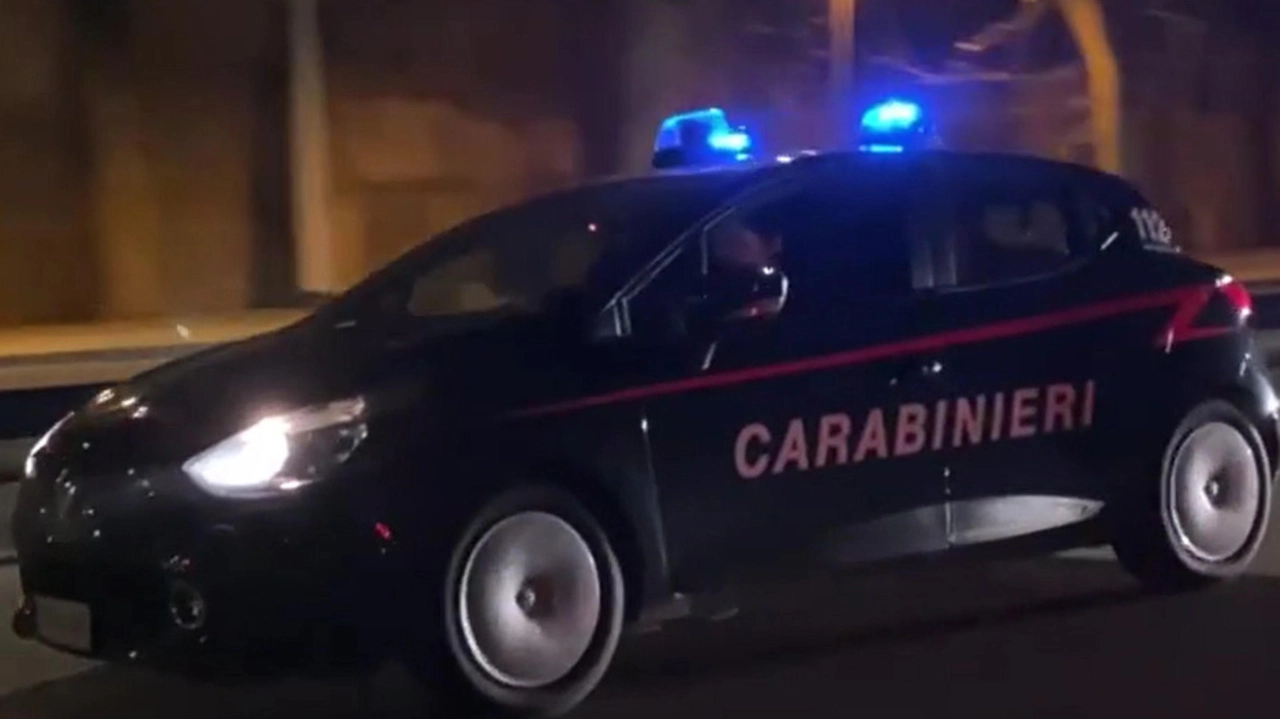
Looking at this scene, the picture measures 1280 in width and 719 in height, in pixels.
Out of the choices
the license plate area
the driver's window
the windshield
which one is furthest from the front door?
the license plate area

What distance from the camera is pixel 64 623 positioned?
7.57 metres

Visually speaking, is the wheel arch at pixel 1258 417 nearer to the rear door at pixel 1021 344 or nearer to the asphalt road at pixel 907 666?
the asphalt road at pixel 907 666

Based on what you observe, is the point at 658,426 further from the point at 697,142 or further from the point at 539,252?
the point at 697,142

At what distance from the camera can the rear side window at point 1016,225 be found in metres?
8.82

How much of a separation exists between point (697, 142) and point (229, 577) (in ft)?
9.83

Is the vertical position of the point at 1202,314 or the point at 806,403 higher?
the point at 1202,314

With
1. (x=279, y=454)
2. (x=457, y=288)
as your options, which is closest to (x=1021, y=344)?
(x=457, y=288)

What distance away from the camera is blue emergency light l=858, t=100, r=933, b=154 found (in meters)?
9.51

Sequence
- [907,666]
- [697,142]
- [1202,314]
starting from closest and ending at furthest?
[907,666], [1202,314], [697,142]

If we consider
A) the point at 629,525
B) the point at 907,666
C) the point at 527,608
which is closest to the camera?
the point at 527,608

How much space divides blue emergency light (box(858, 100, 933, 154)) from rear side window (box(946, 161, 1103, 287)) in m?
0.41

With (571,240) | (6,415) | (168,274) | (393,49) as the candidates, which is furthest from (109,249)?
(571,240)

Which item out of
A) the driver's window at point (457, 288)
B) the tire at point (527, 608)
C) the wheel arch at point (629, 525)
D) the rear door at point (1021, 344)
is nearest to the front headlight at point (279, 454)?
the tire at point (527, 608)

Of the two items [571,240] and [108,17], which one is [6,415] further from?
[108,17]
